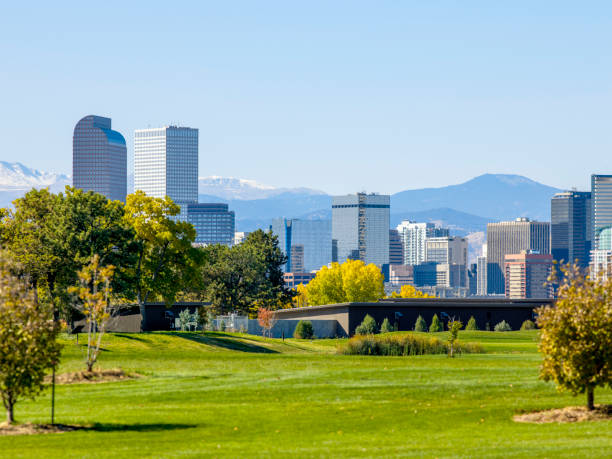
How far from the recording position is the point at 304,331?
101312mm

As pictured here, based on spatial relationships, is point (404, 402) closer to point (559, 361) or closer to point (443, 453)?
point (559, 361)

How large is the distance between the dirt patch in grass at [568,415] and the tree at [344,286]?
4566 inches

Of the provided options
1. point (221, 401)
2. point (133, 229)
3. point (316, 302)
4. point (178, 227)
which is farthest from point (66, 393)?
point (316, 302)

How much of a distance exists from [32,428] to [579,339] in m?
16.6

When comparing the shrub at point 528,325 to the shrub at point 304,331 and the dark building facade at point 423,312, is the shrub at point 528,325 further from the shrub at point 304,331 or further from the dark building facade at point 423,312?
the shrub at point 304,331

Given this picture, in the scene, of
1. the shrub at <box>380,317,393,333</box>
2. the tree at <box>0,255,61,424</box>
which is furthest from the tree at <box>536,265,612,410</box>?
the shrub at <box>380,317,393,333</box>

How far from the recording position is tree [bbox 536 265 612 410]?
29.7 m

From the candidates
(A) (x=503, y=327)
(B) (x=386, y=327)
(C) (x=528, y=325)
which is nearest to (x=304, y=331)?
(B) (x=386, y=327)

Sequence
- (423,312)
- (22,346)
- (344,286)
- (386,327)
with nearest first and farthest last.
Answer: (22,346), (386,327), (423,312), (344,286)

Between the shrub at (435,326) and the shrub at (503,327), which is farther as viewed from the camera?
the shrub at (503,327)

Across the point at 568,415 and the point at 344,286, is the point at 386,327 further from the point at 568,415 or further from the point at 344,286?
the point at 568,415

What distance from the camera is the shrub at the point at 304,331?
101188mm

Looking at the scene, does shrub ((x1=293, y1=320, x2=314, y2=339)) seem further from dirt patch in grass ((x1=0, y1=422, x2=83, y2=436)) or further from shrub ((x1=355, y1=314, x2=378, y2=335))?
dirt patch in grass ((x1=0, y1=422, x2=83, y2=436))

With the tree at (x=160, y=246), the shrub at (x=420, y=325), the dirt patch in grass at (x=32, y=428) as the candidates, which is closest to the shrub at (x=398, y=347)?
the tree at (x=160, y=246)
